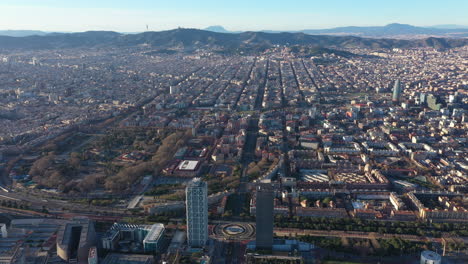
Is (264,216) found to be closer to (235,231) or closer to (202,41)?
(235,231)

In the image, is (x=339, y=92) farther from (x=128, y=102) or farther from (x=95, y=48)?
(x=95, y=48)


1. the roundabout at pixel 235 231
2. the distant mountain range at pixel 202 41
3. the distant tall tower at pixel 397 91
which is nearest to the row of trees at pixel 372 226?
the roundabout at pixel 235 231

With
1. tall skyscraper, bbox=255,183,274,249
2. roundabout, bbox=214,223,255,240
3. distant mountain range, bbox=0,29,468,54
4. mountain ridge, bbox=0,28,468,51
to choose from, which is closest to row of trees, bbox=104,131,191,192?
roundabout, bbox=214,223,255,240

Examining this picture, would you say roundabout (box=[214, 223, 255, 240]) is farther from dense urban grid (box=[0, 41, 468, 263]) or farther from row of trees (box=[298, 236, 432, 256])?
row of trees (box=[298, 236, 432, 256])

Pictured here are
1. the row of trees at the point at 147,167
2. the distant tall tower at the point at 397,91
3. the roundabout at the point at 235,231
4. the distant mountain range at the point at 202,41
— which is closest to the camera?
the roundabout at the point at 235,231

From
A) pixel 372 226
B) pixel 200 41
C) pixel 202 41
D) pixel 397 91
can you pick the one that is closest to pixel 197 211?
pixel 372 226

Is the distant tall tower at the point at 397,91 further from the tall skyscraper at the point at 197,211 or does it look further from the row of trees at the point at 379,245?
the tall skyscraper at the point at 197,211

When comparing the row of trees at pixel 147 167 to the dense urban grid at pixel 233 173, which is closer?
the dense urban grid at pixel 233 173
